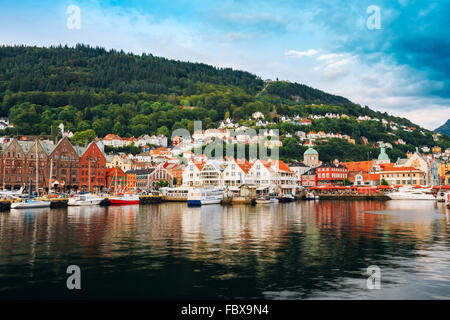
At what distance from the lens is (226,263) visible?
2006 cm

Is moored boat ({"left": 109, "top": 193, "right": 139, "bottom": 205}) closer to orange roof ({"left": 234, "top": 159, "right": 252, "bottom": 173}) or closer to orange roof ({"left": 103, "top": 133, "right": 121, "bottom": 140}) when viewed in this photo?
orange roof ({"left": 234, "top": 159, "right": 252, "bottom": 173})

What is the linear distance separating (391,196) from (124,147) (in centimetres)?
12143

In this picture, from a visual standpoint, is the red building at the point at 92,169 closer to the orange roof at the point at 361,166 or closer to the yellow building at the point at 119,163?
the yellow building at the point at 119,163

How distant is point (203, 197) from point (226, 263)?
188 feet

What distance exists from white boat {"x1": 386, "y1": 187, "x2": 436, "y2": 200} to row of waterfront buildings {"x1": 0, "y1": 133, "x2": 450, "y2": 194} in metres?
24.8

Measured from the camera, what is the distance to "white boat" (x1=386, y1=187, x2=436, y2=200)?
3755 inches

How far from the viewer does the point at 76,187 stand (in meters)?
108

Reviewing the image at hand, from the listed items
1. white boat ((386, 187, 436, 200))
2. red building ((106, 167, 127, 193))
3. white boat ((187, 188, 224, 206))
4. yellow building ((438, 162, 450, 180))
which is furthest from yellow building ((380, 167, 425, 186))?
red building ((106, 167, 127, 193))

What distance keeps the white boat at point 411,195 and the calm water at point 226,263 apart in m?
68.7

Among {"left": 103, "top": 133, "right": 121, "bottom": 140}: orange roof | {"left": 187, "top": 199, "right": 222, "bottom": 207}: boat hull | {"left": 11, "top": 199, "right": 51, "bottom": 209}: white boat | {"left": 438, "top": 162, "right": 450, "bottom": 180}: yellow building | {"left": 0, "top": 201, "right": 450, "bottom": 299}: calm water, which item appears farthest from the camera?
{"left": 103, "top": 133, "right": 121, "bottom": 140}: orange roof

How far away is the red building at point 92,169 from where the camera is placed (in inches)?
4227

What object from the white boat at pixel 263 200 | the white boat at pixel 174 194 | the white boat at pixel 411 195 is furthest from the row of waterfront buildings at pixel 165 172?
the white boat at pixel 411 195

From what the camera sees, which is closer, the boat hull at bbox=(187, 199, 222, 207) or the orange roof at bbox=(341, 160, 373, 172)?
the boat hull at bbox=(187, 199, 222, 207)

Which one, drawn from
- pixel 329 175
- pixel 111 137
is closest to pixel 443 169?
pixel 329 175
